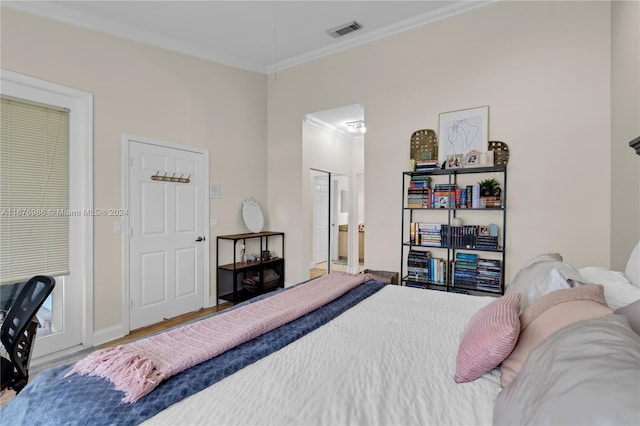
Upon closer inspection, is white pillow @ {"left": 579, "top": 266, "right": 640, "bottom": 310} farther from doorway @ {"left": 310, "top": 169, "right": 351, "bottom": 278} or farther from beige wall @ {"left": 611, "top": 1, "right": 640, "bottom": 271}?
doorway @ {"left": 310, "top": 169, "right": 351, "bottom": 278}

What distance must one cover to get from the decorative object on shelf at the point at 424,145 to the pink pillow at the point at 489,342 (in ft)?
Result: 7.67

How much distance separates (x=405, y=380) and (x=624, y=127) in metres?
2.57

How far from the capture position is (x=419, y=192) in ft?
10.7

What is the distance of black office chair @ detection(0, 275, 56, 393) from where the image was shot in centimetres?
160

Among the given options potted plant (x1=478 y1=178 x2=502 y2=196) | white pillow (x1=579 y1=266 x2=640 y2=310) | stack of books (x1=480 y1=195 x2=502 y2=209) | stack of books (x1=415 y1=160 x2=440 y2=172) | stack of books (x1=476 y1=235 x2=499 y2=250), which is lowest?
white pillow (x1=579 y1=266 x2=640 y2=310)

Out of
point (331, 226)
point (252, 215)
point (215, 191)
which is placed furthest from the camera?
point (331, 226)

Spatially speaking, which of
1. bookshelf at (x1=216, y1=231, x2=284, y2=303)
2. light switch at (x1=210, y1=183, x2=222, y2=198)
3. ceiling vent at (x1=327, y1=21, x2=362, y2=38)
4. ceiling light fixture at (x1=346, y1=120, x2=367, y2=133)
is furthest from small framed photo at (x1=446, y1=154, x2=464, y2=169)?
light switch at (x1=210, y1=183, x2=222, y2=198)

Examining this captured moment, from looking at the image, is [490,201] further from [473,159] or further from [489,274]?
[489,274]

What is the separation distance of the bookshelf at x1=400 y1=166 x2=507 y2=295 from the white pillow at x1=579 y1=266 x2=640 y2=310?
1178mm

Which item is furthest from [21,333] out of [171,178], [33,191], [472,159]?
[472,159]

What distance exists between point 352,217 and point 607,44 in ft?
12.8

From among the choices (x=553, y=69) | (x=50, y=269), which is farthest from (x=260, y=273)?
(x=553, y=69)

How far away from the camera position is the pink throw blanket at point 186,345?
1025mm

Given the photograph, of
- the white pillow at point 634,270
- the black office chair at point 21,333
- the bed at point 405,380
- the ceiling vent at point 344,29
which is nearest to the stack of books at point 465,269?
the white pillow at point 634,270
